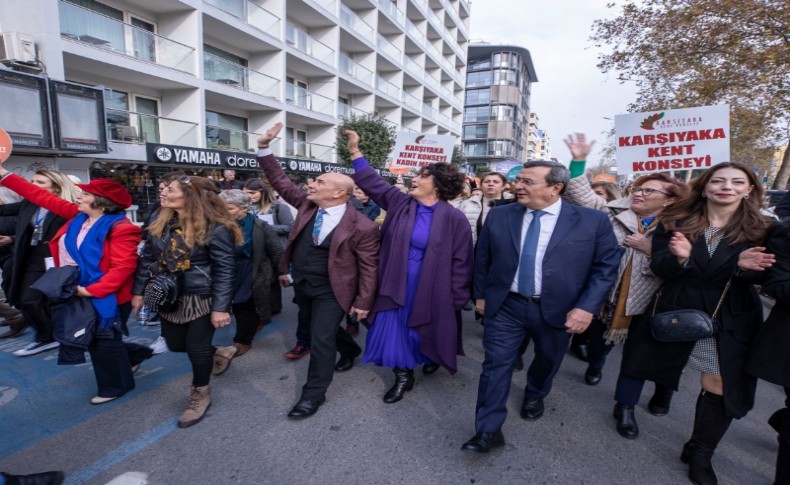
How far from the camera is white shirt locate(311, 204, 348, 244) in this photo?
3105 mm

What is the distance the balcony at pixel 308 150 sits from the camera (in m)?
18.4

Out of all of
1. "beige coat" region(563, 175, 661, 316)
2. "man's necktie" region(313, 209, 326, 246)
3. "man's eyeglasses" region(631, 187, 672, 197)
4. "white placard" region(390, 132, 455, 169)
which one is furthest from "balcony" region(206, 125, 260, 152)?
"man's eyeglasses" region(631, 187, 672, 197)

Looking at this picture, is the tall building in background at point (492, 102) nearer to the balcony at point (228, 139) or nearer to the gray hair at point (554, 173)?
the balcony at point (228, 139)

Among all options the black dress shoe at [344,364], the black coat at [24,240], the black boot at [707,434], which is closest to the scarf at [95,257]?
the black coat at [24,240]

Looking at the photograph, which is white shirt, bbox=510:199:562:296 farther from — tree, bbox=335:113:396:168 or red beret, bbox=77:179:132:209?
tree, bbox=335:113:396:168

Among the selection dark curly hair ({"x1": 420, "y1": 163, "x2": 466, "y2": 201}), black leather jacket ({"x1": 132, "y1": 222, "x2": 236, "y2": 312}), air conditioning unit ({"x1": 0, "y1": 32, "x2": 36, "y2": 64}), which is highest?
air conditioning unit ({"x1": 0, "y1": 32, "x2": 36, "y2": 64})

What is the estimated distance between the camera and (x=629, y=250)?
313cm

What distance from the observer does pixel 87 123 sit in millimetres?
9766

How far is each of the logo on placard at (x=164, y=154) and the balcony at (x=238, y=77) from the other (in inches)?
145

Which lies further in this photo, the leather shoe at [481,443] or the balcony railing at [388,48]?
the balcony railing at [388,48]

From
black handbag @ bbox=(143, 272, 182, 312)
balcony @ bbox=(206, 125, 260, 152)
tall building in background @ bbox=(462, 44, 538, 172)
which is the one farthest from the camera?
tall building in background @ bbox=(462, 44, 538, 172)

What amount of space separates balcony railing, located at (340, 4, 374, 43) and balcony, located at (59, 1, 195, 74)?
31.8ft

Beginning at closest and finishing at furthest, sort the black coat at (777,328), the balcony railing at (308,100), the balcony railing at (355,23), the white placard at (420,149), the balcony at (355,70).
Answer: the black coat at (777,328)
the white placard at (420,149)
the balcony railing at (308,100)
the balcony railing at (355,23)
the balcony at (355,70)

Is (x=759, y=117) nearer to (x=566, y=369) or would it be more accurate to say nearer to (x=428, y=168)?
(x=566, y=369)
